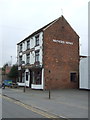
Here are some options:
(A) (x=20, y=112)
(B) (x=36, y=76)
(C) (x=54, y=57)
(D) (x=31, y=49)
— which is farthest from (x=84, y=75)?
(A) (x=20, y=112)

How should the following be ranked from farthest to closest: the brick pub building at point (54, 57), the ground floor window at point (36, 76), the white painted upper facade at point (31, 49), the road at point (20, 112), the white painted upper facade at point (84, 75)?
the ground floor window at point (36, 76) < the white painted upper facade at point (31, 49) < the brick pub building at point (54, 57) < the white painted upper facade at point (84, 75) < the road at point (20, 112)

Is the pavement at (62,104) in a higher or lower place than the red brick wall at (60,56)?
lower

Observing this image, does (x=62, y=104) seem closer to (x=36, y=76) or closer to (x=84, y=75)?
(x=84, y=75)

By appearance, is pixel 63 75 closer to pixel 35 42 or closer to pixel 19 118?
pixel 35 42

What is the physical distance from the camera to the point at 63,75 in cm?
3681

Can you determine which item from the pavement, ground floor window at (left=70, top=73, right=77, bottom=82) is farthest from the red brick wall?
the pavement

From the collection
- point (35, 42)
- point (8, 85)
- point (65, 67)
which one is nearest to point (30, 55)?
point (35, 42)

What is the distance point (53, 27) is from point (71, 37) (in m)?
3.95

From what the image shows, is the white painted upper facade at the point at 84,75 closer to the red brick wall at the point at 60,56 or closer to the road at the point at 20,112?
the red brick wall at the point at 60,56

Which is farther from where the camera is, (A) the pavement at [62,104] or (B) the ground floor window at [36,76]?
(B) the ground floor window at [36,76]

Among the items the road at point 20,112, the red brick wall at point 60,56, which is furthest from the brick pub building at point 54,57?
the road at point 20,112

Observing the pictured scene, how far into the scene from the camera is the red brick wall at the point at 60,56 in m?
35.4

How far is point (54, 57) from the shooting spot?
36031 mm

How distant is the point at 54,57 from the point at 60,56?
1.17m
